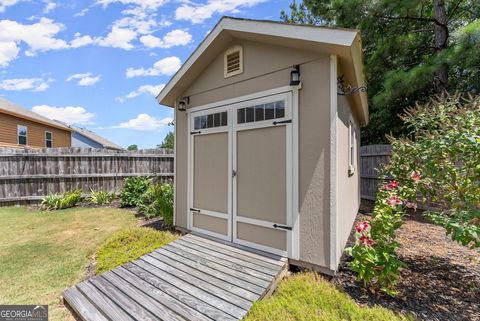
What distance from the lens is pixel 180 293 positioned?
8.83 feet

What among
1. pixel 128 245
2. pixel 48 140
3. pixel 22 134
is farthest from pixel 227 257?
pixel 48 140

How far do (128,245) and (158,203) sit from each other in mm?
1569

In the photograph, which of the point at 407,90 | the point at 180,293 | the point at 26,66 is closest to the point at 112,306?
the point at 180,293

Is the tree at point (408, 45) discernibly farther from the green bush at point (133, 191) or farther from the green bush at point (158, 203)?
the green bush at point (133, 191)

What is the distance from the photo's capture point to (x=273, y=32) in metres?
3.21

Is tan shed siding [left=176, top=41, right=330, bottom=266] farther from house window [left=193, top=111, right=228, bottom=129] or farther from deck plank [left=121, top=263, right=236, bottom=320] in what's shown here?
deck plank [left=121, top=263, right=236, bottom=320]

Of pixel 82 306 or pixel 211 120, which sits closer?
pixel 82 306

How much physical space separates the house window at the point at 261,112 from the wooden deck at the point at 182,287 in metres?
2.00

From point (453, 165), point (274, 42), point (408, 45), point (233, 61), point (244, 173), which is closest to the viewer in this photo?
point (453, 165)

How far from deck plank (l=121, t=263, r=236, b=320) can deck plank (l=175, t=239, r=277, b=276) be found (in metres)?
0.79

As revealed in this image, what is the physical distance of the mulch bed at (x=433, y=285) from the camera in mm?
2385

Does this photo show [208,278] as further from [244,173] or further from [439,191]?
[439,191]

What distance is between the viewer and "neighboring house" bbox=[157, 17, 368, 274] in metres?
2.98

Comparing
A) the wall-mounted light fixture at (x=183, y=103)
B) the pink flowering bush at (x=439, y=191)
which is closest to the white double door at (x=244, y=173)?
the wall-mounted light fixture at (x=183, y=103)
